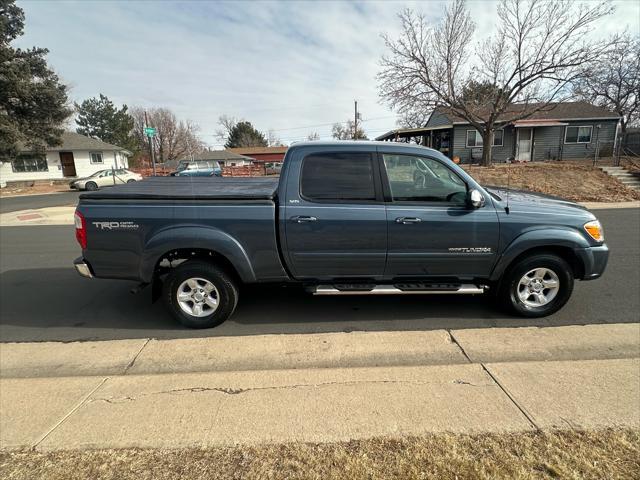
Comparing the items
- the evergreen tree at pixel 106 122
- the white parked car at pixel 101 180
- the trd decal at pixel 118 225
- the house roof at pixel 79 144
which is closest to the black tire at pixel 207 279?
the trd decal at pixel 118 225

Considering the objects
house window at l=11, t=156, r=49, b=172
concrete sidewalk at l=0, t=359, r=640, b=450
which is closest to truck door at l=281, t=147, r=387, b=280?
concrete sidewalk at l=0, t=359, r=640, b=450

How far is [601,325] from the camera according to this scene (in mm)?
3848

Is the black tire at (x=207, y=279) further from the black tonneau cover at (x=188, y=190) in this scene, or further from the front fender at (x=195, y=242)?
the black tonneau cover at (x=188, y=190)

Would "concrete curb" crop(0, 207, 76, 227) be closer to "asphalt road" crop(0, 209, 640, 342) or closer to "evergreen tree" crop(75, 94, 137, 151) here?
"asphalt road" crop(0, 209, 640, 342)

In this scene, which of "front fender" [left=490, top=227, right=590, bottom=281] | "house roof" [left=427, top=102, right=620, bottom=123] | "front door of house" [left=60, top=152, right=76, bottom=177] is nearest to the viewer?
"front fender" [left=490, top=227, right=590, bottom=281]

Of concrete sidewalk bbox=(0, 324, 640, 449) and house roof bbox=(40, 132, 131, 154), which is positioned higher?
house roof bbox=(40, 132, 131, 154)

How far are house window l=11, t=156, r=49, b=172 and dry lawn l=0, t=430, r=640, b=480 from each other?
124 ft

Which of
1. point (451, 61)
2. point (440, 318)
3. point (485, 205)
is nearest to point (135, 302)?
point (440, 318)

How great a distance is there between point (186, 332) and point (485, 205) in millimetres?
3509

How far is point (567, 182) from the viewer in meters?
17.0

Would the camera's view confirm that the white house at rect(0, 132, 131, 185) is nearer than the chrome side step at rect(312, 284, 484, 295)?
No

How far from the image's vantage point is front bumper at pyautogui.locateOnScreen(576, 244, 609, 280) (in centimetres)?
388

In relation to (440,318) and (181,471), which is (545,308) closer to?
(440,318)

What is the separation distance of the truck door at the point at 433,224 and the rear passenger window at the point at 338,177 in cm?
21
